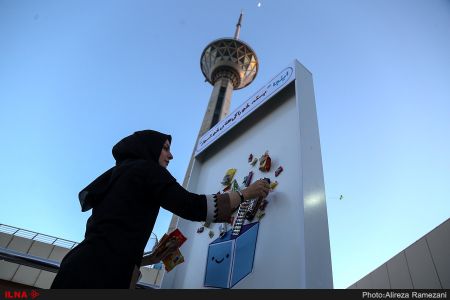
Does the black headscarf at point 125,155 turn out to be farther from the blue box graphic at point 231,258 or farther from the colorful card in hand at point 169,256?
the blue box graphic at point 231,258

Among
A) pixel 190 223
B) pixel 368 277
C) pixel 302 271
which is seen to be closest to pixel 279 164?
pixel 302 271

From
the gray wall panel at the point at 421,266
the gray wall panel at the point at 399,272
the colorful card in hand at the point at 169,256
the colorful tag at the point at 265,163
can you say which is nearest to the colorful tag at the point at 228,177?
the colorful tag at the point at 265,163

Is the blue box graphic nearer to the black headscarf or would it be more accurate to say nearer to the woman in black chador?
the woman in black chador

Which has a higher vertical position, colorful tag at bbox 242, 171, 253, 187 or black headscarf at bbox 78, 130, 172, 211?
colorful tag at bbox 242, 171, 253, 187

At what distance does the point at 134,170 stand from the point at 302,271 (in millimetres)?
876

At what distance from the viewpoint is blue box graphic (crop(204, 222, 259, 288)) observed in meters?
1.69

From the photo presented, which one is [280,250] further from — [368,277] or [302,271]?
[368,277]

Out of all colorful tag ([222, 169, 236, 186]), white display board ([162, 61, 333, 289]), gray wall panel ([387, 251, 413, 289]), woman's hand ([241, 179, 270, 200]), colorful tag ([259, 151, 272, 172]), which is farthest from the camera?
gray wall panel ([387, 251, 413, 289])

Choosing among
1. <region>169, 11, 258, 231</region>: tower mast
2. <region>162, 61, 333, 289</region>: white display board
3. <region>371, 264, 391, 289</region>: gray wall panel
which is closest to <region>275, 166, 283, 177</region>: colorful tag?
<region>162, 61, 333, 289</region>: white display board

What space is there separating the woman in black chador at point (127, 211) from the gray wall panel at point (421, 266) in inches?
280

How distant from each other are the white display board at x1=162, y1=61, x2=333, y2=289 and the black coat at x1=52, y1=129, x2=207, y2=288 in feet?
1.41

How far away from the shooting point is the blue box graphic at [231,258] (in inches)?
66.4

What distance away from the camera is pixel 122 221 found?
52.9 inches

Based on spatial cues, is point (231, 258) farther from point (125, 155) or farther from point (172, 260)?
point (125, 155)
